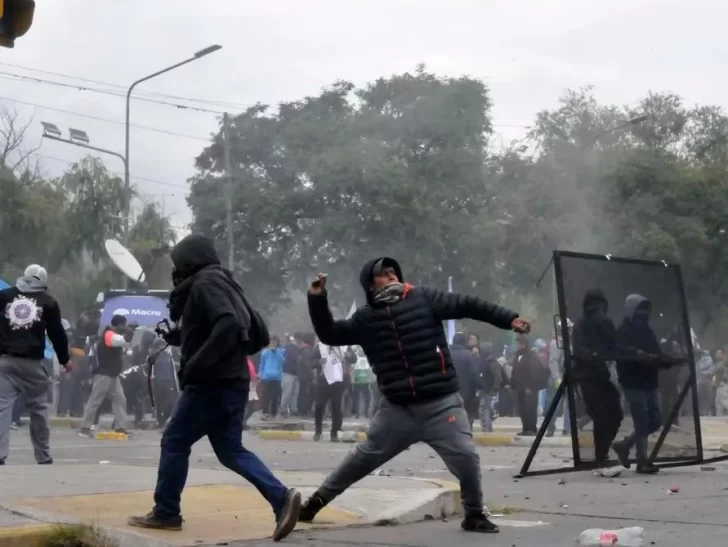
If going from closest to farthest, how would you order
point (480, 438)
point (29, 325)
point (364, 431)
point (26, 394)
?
1. point (29, 325)
2. point (26, 394)
3. point (480, 438)
4. point (364, 431)

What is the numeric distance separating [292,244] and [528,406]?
2364 cm

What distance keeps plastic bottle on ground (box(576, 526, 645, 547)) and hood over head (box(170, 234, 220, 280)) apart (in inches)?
93.9

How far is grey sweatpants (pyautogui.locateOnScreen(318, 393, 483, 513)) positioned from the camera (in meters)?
7.19

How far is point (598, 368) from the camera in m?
11.2

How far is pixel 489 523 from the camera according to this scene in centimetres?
745

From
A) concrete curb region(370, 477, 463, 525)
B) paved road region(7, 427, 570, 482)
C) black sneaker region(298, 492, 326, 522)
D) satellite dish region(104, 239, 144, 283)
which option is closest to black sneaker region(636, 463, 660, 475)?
paved road region(7, 427, 570, 482)

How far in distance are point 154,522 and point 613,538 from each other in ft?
7.63

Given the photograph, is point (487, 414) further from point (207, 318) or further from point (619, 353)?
point (207, 318)

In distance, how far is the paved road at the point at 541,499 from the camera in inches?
285

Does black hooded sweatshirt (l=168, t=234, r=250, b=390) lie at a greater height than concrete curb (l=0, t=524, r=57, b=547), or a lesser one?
greater

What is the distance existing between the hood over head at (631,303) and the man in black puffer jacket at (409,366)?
434 cm

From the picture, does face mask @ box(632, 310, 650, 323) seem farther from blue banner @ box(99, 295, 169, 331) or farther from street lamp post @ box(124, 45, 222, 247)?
street lamp post @ box(124, 45, 222, 247)

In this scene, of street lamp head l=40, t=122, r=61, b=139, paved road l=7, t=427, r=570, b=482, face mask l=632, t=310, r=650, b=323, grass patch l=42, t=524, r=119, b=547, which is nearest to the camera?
grass patch l=42, t=524, r=119, b=547

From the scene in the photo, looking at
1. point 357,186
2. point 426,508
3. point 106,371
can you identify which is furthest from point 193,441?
point 357,186
